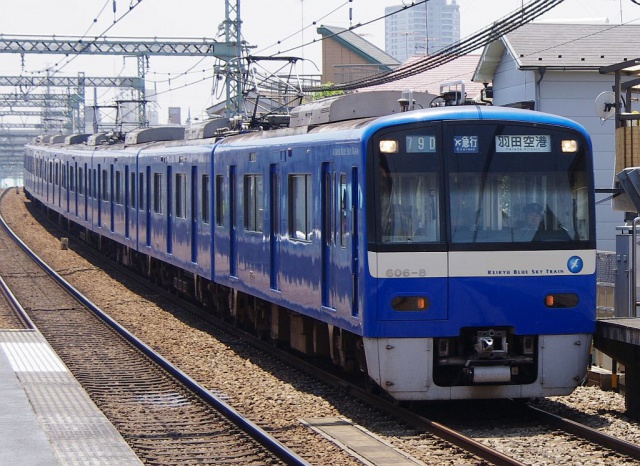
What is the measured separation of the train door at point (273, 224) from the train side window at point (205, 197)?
371cm

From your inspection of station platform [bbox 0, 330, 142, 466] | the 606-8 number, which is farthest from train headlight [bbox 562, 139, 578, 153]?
station platform [bbox 0, 330, 142, 466]

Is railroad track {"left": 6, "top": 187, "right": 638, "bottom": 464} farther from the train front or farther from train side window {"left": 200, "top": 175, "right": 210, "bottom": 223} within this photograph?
train side window {"left": 200, "top": 175, "right": 210, "bottom": 223}

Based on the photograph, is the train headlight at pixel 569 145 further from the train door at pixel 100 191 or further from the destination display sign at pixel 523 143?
the train door at pixel 100 191

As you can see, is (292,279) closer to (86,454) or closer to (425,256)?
(425,256)

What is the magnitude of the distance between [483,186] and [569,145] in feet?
2.65

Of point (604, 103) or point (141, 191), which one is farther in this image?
point (141, 191)

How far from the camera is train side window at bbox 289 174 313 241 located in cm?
1148

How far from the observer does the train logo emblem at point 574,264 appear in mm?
9805

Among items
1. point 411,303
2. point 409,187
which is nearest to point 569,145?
point 409,187

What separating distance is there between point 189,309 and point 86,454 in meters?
10.4

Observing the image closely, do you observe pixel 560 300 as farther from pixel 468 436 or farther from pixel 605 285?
pixel 605 285

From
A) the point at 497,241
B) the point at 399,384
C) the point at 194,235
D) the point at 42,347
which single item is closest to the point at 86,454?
the point at 399,384

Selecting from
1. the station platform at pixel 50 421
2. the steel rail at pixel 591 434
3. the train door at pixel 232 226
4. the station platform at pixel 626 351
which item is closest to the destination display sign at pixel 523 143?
the station platform at pixel 626 351

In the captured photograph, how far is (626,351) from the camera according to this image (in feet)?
32.2
